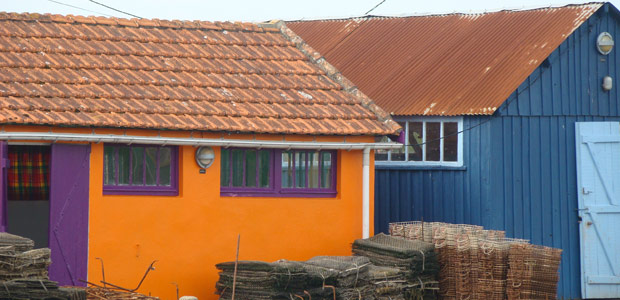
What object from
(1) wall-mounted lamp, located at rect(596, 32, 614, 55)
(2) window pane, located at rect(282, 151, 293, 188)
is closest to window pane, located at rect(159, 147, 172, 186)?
(2) window pane, located at rect(282, 151, 293, 188)

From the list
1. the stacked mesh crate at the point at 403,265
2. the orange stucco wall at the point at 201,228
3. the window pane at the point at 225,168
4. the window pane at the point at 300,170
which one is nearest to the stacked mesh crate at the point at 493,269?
the stacked mesh crate at the point at 403,265

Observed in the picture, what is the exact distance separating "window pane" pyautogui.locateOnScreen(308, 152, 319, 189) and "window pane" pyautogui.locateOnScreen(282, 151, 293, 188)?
293mm

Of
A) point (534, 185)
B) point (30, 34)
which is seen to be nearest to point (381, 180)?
point (534, 185)

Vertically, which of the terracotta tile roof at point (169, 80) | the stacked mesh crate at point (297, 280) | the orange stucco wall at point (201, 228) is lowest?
the stacked mesh crate at point (297, 280)

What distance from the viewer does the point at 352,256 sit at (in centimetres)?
1462

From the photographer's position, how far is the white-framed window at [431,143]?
17.6 metres

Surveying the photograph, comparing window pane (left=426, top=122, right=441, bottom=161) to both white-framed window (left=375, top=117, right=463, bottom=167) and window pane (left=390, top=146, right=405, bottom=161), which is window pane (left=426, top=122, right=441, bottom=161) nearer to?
white-framed window (left=375, top=117, right=463, bottom=167)

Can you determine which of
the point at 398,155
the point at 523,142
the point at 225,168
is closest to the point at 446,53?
the point at 398,155

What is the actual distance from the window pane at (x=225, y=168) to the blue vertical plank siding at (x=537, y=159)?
4.50 meters

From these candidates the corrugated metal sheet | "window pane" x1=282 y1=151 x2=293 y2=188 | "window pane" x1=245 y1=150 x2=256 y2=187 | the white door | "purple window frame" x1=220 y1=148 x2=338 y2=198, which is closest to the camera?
"purple window frame" x1=220 y1=148 x2=338 y2=198

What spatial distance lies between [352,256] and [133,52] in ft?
14.3

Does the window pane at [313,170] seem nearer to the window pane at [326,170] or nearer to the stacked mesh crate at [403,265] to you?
the window pane at [326,170]

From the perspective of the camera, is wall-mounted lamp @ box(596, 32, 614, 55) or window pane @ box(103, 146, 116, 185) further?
wall-mounted lamp @ box(596, 32, 614, 55)

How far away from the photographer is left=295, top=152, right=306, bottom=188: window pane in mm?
15328
